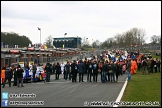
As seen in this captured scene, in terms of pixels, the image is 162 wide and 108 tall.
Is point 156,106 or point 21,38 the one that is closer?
point 156,106

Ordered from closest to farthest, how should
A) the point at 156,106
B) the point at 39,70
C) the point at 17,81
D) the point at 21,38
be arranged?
the point at 156,106 → the point at 17,81 → the point at 39,70 → the point at 21,38

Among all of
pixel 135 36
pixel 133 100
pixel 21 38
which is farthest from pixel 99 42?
pixel 133 100

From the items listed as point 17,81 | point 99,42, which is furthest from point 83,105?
point 99,42

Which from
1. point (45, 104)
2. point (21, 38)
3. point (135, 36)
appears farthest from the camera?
point (21, 38)

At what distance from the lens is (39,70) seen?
89.6 ft

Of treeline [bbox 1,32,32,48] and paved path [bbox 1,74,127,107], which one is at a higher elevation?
treeline [bbox 1,32,32,48]

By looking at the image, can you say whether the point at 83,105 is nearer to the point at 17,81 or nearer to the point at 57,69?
the point at 17,81

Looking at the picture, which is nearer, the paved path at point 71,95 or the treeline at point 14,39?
the paved path at point 71,95

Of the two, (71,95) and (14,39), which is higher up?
(14,39)

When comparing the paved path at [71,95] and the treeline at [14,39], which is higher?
the treeline at [14,39]

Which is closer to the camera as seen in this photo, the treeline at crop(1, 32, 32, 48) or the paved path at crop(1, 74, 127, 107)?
the paved path at crop(1, 74, 127, 107)

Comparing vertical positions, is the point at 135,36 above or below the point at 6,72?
above

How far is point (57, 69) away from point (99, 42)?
145 meters

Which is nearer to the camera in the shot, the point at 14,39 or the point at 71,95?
the point at 71,95
